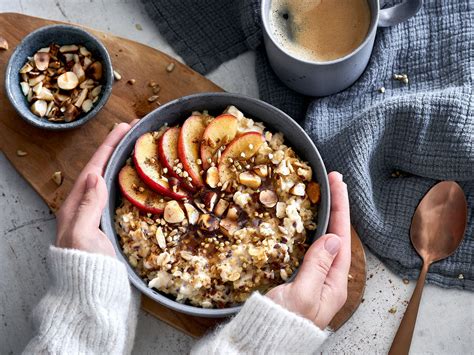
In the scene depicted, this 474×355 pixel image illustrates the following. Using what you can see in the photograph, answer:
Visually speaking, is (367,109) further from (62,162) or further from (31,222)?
(31,222)

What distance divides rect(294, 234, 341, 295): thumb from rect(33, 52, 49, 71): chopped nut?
2.73 ft

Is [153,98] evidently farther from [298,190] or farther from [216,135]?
[298,190]

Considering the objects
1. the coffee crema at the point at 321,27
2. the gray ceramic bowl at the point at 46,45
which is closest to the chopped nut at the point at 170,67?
the gray ceramic bowl at the point at 46,45

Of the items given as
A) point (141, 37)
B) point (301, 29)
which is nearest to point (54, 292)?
point (141, 37)

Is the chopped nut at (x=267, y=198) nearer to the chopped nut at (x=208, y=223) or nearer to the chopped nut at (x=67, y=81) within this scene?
the chopped nut at (x=208, y=223)

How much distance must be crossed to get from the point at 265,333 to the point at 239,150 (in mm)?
429

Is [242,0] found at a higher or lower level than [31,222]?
higher

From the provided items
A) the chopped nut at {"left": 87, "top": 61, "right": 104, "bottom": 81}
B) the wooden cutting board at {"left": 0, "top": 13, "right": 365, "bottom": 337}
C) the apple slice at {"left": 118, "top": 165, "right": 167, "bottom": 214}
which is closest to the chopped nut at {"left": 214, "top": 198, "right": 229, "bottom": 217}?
the apple slice at {"left": 118, "top": 165, "right": 167, "bottom": 214}

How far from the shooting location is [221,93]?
166 cm

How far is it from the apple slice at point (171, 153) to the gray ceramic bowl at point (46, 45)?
7.8 inches

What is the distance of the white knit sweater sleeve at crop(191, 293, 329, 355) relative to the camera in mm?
1448

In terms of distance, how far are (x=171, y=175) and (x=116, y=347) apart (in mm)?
410

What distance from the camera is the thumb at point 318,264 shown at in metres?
1.47

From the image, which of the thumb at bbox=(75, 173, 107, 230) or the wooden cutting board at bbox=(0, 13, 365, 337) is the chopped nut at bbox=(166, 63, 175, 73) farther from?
the thumb at bbox=(75, 173, 107, 230)
